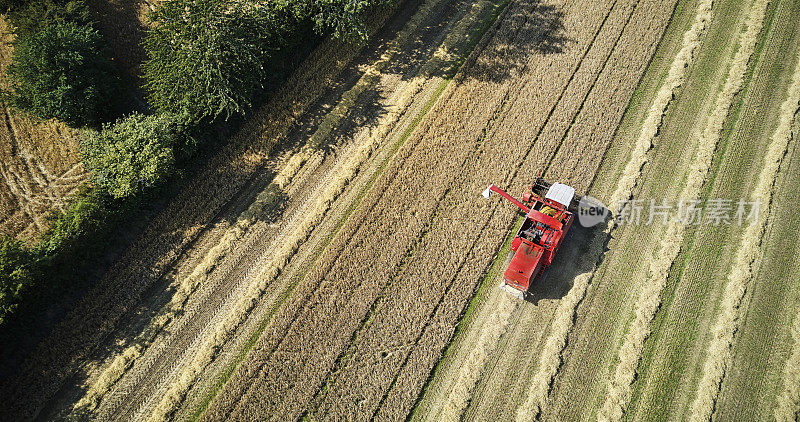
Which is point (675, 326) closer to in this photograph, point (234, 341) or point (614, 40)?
point (614, 40)

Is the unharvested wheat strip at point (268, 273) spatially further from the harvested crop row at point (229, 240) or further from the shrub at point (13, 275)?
the shrub at point (13, 275)

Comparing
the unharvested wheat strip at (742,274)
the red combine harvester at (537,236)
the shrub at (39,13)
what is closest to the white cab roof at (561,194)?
the red combine harvester at (537,236)

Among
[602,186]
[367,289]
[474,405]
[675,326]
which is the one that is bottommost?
[474,405]

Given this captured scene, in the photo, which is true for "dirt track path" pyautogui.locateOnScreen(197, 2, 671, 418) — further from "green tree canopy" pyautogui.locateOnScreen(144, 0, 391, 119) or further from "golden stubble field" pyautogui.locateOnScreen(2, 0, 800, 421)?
"green tree canopy" pyautogui.locateOnScreen(144, 0, 391, 119)

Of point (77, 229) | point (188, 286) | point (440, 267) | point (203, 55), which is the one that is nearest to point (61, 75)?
point (203, 55)

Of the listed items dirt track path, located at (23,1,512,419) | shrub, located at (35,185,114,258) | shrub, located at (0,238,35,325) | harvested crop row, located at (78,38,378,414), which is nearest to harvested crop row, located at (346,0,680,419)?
dirt track path, located at (23,1,512,419)

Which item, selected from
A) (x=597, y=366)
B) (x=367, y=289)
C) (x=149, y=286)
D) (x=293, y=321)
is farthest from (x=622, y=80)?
(x=149, y=286)
